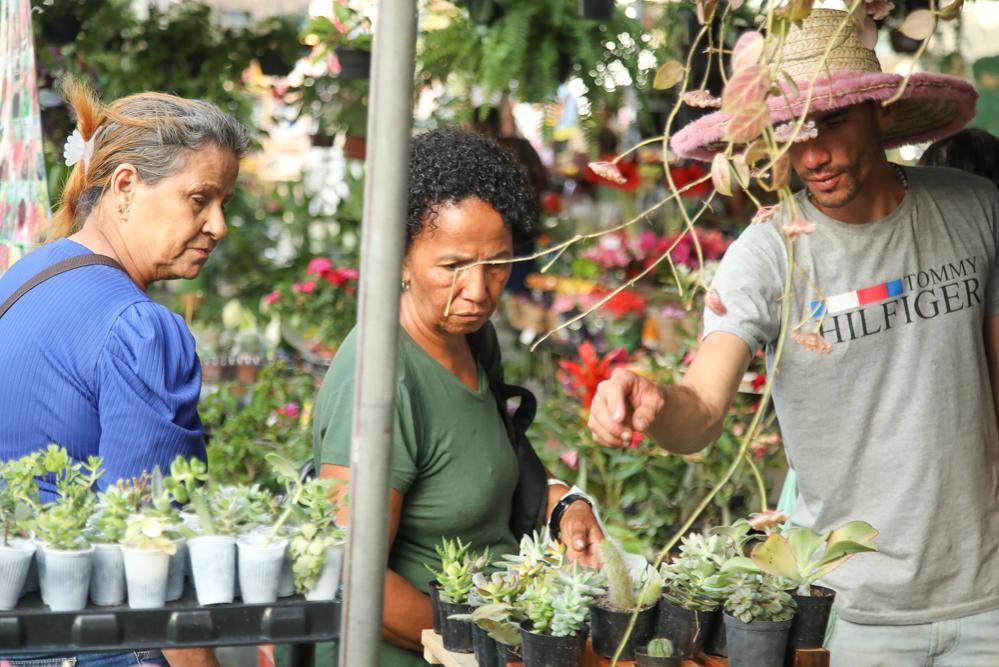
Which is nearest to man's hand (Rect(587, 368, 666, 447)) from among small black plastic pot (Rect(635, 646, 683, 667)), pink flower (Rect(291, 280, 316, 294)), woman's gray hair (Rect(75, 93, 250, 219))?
small black plastic pot (Rect(635, 646, 683, 667))

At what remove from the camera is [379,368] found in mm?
1103

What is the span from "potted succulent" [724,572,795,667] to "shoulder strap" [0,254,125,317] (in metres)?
0.97

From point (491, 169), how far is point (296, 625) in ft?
2.49

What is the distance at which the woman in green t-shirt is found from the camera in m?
1.64

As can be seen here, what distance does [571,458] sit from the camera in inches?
123

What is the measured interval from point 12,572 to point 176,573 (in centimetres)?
17

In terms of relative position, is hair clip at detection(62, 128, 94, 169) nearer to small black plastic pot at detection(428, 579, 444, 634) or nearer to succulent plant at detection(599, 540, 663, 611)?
small black plastic pot at detection(428, 579, 444, 634)

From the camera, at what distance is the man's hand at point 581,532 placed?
1.80 meters

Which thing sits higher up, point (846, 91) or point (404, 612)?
point (846, 91)

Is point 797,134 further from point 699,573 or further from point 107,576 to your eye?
point 107,576

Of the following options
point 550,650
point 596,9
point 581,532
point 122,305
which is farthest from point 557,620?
point 596,9

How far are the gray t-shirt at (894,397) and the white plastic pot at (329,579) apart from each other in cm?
76

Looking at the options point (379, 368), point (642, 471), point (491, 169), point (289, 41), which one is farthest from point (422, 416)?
point (289, 41)

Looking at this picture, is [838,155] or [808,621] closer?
[808,621]
